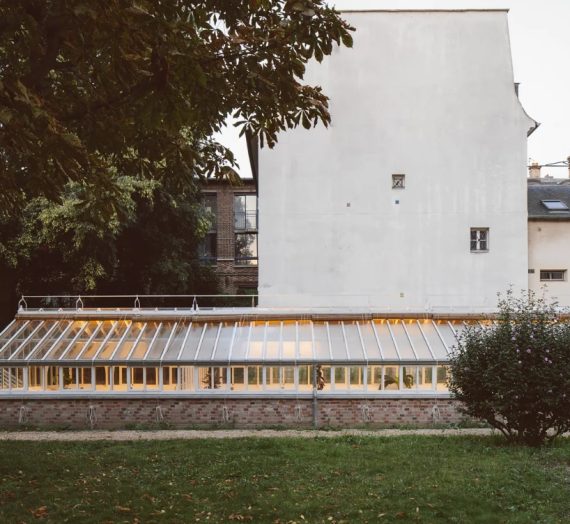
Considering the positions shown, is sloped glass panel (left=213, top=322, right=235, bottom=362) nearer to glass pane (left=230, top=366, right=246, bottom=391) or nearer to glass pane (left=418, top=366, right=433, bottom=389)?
glass pane (left=230, top=366, right=246, bottom=391)

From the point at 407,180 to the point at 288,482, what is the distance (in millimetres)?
14267

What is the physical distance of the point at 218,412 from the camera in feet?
54.7

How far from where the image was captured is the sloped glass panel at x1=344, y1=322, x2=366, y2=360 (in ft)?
56.3

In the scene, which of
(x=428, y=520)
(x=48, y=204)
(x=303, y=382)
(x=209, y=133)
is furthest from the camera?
(x=48, y=204)

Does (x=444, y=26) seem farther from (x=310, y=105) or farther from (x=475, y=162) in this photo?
(x=310, y=105)

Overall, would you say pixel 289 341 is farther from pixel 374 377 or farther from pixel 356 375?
pixel 374 377

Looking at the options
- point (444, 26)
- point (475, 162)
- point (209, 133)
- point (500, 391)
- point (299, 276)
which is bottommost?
point (500, 391)

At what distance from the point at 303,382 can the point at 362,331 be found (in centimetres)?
259

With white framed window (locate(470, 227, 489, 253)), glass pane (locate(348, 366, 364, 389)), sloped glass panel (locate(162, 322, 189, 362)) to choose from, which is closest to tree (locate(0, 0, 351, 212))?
sloped glass panel (locate(162, 322, 189, 362))

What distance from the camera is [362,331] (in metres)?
18.5

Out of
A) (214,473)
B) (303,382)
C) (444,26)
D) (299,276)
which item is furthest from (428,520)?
(444,26)

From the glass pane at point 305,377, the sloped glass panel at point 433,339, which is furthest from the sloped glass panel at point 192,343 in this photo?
the sloped glass panel at point 433,339

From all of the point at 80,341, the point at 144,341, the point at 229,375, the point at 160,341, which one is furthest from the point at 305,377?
the point at 80,341

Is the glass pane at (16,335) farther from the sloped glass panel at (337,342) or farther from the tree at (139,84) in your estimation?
the tree at (139,84)
